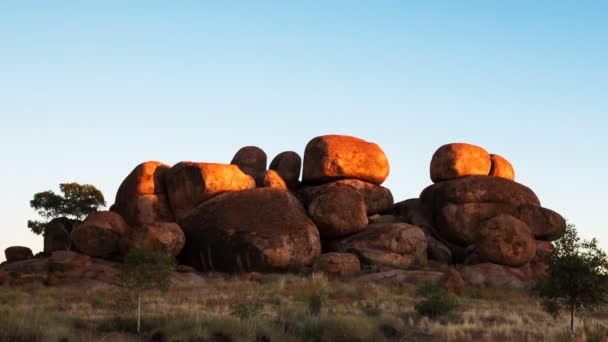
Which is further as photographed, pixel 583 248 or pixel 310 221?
pixel 310 221

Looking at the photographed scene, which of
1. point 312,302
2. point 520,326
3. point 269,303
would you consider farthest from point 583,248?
point 269,303

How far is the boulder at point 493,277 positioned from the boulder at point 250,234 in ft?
28.2

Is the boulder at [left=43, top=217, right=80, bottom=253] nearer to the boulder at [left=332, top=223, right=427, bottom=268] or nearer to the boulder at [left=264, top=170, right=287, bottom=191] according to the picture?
the boulder at [left=264, top=170, right=287, bottom=191]

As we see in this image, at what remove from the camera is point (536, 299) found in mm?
33250

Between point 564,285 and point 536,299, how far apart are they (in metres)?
13.1

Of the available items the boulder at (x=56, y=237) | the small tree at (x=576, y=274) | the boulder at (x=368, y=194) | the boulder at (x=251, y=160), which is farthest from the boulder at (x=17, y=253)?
the small tree at (x=576, y=274)

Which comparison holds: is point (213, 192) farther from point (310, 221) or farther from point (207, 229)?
point (310, 221)

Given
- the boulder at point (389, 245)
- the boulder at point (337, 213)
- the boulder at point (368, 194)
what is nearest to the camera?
the boulder at point (389, 245)

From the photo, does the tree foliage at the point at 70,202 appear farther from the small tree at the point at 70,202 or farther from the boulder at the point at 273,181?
the boulder at the point at 273,181

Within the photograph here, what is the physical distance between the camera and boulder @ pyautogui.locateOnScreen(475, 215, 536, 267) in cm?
4050

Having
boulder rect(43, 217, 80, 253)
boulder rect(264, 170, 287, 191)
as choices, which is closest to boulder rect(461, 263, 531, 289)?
boulder rect(264, 170, 287, 191)

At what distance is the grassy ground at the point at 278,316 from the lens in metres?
18.2

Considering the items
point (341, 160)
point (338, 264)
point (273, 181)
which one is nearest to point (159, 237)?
point (273, 181)

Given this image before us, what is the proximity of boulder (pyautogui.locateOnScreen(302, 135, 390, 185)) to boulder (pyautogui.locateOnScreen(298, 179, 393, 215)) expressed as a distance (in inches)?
20.7
